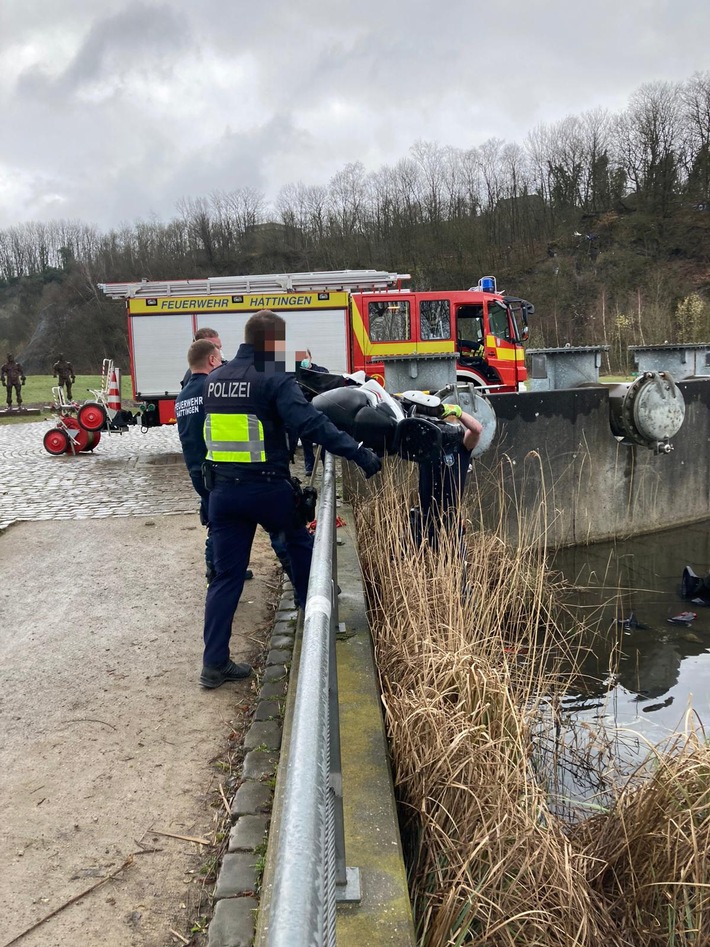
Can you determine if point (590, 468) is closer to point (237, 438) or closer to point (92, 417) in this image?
point (237, 438)

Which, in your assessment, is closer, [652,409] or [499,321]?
[652,409]

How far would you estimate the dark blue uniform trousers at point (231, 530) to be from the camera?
412cm

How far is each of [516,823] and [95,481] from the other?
10.0 meters

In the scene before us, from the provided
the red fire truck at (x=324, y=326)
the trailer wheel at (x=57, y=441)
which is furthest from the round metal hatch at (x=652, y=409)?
the trailer wheel at (x=57, y=441)

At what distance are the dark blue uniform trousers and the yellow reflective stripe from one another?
0.46 ft

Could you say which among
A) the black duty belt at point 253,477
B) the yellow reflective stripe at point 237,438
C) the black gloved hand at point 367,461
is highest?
the yellow reflective stripe at point 237,438

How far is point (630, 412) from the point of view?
10492mm

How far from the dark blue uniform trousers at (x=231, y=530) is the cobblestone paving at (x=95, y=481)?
5069mm

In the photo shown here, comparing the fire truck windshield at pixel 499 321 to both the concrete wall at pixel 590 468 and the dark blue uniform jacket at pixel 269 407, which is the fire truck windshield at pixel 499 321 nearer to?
the concrete wall at pixel 590 468

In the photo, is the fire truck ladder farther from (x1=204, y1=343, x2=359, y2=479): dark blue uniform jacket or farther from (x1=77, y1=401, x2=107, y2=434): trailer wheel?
(x1=204, y1=343, x2=359, y2=479): dark blue uniform jacket

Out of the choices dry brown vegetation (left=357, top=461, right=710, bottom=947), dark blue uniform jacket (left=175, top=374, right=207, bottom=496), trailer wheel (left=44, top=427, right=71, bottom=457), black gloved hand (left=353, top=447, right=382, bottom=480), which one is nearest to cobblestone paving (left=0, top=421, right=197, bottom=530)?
trailer wheel (left=44, top=427, right=71, bottom=457)

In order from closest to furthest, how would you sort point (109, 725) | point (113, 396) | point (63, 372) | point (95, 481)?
1. point (109, 725)
2. point (95, 481)
3. point (113, 396)
4. point (63, 372)

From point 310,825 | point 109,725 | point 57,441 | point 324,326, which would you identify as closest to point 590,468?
point 324,326

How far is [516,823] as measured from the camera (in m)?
2.79
